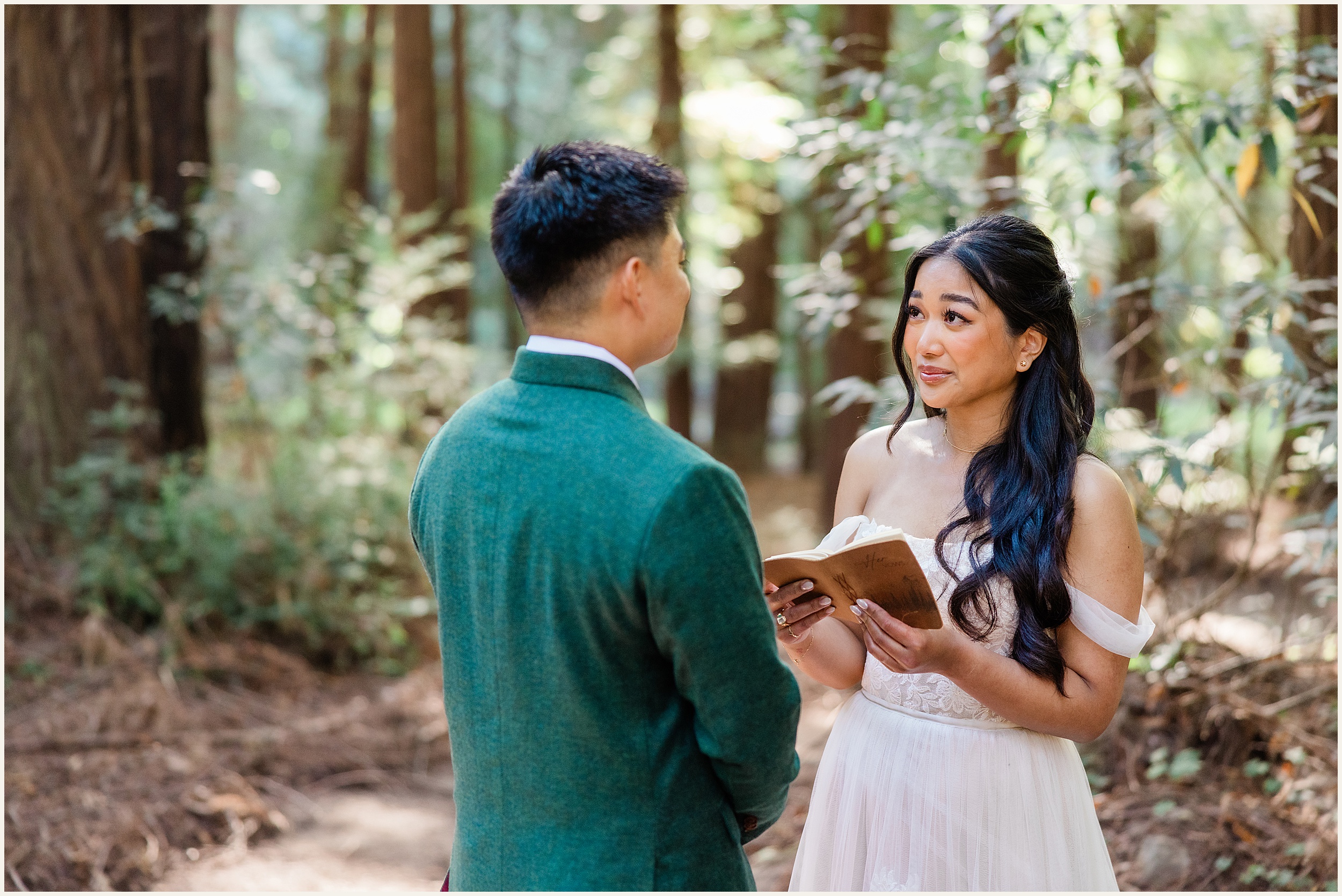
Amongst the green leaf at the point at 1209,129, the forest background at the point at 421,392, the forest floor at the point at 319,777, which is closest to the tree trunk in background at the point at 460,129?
the forest background at the point at 421,392

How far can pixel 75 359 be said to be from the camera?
6.60 meters

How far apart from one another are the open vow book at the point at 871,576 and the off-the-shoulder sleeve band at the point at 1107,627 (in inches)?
15.1

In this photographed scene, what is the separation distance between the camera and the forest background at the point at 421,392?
13.1ft

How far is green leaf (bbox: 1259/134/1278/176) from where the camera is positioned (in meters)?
3.38

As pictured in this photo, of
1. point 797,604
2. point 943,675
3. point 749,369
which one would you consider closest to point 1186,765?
point 943,675

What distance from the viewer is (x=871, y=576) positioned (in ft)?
6.31

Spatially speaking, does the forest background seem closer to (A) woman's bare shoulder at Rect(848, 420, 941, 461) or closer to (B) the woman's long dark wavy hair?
(B) the woman's long dark wavy hair

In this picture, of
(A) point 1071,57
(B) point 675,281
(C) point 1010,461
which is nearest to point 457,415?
(B) point 675,281

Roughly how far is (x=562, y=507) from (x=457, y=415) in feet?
1.05

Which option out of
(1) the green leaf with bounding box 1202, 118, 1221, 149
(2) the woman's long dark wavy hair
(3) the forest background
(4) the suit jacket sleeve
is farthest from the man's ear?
(1) the green leaf with bounding box 1202, 118, 1221, 149

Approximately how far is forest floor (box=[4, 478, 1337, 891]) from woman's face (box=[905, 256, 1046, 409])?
2306 mm

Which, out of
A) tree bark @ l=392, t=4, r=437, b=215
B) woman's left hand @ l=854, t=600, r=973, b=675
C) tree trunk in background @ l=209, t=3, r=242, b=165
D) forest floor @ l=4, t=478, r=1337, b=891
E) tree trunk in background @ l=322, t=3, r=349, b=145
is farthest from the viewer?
tree trunk in background @ l=322, t=3, r=349, b=145

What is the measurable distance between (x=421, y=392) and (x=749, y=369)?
891cm

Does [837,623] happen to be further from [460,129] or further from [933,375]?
[460,129]
